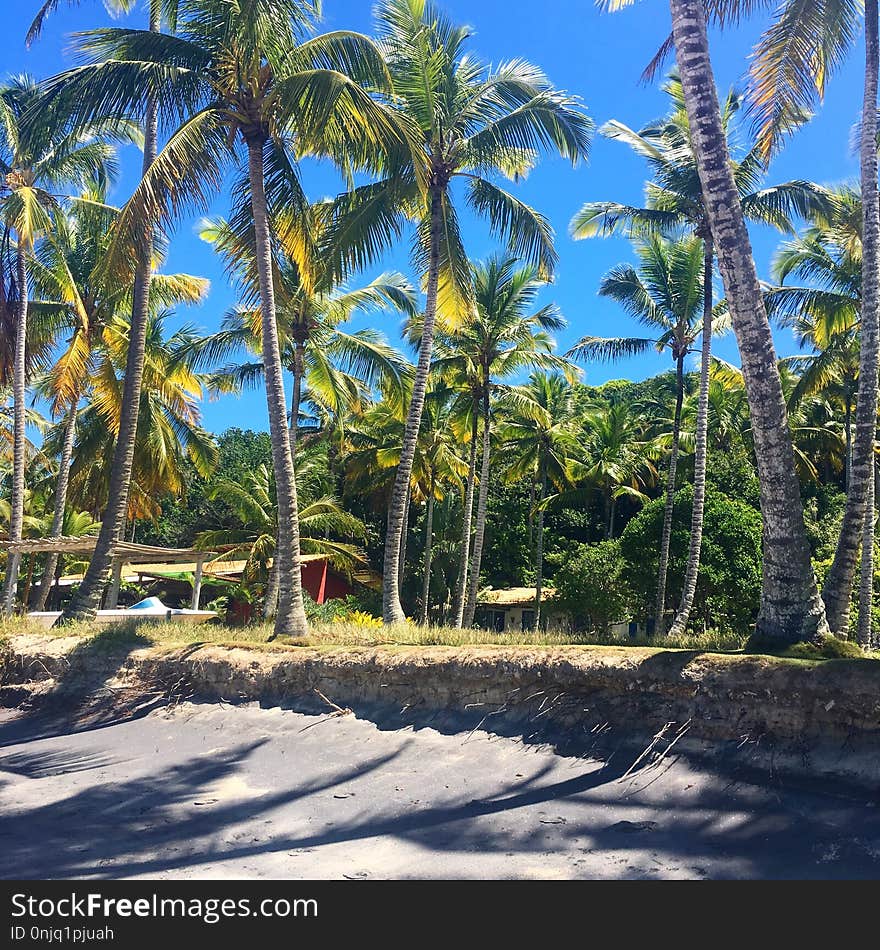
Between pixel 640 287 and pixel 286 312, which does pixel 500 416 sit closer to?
pixel 640 287

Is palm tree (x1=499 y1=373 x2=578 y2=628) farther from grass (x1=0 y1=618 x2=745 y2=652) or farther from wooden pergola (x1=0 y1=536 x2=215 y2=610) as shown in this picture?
grass (x1=0 y1=618 x2=745 y2=652)

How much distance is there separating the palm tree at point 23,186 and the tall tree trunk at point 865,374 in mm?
12786

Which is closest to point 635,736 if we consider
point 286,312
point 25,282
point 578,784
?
point 578,784

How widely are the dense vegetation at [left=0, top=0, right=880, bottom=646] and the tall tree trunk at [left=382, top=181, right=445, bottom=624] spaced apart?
56mm

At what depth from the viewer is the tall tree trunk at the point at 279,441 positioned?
12.2 meters

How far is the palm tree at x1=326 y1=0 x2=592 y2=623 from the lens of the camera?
567 inches

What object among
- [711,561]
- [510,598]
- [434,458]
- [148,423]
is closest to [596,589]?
[711,561]

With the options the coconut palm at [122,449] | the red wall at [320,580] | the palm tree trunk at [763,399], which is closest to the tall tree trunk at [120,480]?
the coconut palm at [122,449]

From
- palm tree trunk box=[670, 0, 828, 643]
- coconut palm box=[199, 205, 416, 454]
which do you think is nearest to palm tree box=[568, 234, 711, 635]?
coconut palm box=[199, 205, 416, 454]

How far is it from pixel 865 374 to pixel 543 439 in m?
20.1

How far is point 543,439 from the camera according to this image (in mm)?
29984

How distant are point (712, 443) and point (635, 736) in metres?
29.2

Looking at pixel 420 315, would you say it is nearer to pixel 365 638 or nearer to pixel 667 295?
pixel 667 295

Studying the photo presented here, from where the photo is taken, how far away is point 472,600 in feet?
77.5
